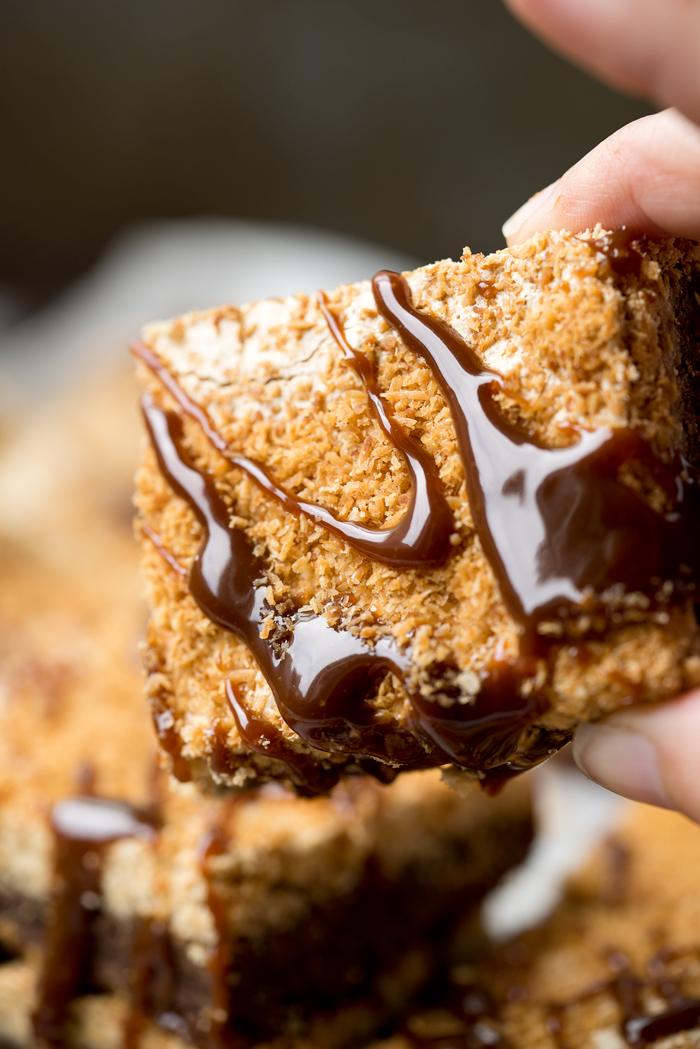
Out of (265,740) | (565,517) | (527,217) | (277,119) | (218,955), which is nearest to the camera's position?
(565,517)

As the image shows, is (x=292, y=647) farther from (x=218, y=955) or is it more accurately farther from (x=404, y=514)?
(x=218, y=955)

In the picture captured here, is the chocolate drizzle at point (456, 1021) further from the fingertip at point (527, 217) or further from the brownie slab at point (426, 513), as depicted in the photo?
the fingertip at point (527, 217)

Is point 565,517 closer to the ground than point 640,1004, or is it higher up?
higher up

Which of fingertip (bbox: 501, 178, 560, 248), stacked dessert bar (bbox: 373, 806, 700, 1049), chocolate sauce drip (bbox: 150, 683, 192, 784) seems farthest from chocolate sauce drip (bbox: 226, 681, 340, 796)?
stacked dessert bar (bbox: 373, 806, 700, 1049)

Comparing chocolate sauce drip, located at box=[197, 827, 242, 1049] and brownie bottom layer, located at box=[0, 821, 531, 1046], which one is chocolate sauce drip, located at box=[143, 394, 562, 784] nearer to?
chocolate sauce drip, located at box=[197, 827, 242, 1049]

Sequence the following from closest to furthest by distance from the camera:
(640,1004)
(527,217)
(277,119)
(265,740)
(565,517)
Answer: (565,517)
(265,740)
(527,217)
(640,1004)
(277,119)

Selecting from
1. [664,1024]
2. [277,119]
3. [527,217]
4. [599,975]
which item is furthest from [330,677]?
[277,119]

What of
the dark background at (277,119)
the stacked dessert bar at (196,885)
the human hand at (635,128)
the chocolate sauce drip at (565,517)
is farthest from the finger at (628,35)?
the dark background at (277,119)
